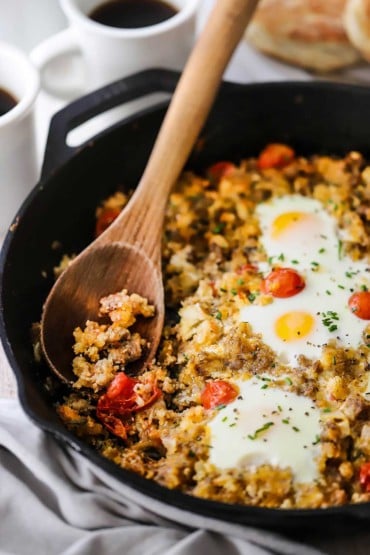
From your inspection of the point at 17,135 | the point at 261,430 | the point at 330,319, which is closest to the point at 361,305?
the point at 330,319

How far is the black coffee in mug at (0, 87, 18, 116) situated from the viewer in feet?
12.3

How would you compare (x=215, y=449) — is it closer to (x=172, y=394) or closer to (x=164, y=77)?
(x=172, y=394)

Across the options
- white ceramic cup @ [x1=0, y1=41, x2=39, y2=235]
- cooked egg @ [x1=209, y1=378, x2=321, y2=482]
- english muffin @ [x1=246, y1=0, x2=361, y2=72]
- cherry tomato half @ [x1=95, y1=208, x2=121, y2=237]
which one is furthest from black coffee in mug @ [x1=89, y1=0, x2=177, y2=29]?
cooked egg @ [x1=209, y1=378, x2=321, y2=482]

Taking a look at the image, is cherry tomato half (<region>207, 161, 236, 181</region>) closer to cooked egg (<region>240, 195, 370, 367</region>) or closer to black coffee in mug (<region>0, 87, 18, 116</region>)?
cooked egg (<region>240, 195, 370, 367</region>)

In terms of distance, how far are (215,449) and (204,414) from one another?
6.2 inches

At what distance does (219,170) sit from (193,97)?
19.6 inches

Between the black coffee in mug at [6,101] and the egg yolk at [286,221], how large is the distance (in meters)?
1.23

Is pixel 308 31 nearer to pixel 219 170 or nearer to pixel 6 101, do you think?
pixel 219 170

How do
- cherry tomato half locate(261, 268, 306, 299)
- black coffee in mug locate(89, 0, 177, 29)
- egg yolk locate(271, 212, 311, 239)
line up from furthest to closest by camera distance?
1. black coffee in mug locate(89, 0, 177, 29)
2. egg yolk locate(271, 212, 311, 239)
3. cherry tomato half locate(261, 268, 306, 299)

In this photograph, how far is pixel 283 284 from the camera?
322 centimetres

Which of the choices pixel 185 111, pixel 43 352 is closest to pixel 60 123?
pixel 185 111

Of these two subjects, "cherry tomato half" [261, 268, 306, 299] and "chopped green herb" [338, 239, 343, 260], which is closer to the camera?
"cherry tomato half" [261, 268, 306, 299]

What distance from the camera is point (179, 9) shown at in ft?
13.8

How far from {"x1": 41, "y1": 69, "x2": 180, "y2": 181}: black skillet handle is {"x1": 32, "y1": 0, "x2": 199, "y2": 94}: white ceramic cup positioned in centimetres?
26
